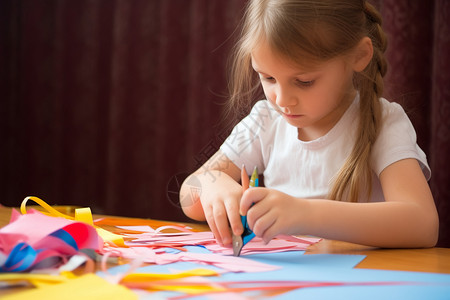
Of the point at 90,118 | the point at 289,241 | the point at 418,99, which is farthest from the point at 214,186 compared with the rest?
the point at 90,118

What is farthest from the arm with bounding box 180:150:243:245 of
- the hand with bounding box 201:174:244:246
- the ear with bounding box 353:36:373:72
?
the ear with bounding box 353:36:373:72

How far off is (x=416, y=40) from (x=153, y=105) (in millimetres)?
941

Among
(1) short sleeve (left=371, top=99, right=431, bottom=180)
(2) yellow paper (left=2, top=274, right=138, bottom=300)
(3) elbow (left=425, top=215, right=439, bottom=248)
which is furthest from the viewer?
(1) short sleeve (left=371, top=99, right=431, bottom=180)

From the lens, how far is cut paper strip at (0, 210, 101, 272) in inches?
19.8

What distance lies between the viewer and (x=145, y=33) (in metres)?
1.84

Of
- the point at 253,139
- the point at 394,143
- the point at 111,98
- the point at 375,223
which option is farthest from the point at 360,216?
the point at 111,98

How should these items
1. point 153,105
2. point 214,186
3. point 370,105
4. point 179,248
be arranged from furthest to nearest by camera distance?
point 153,105 < point 370,105 < point 214,186 < point 179,248

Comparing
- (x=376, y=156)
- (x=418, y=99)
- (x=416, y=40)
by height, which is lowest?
(x=376, y=156)

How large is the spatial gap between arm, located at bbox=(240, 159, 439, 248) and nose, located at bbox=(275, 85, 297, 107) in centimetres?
21

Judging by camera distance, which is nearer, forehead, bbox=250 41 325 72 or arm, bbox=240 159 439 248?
arm, bbox=240 159 439 248

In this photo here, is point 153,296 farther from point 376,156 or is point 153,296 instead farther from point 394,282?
point 376,156

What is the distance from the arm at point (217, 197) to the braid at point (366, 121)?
21 centimetres

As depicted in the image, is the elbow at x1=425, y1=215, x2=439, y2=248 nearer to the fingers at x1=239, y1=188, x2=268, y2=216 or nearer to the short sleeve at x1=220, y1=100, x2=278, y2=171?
the fingers at x1=239, y1=188, x2=268, y2=216

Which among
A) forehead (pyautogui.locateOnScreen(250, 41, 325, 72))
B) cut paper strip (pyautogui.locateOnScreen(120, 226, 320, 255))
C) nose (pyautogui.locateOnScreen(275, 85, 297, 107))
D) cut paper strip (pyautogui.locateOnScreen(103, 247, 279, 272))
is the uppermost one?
forehead (pyautogui.locateOnScreen(250, 41, 325, 72))
